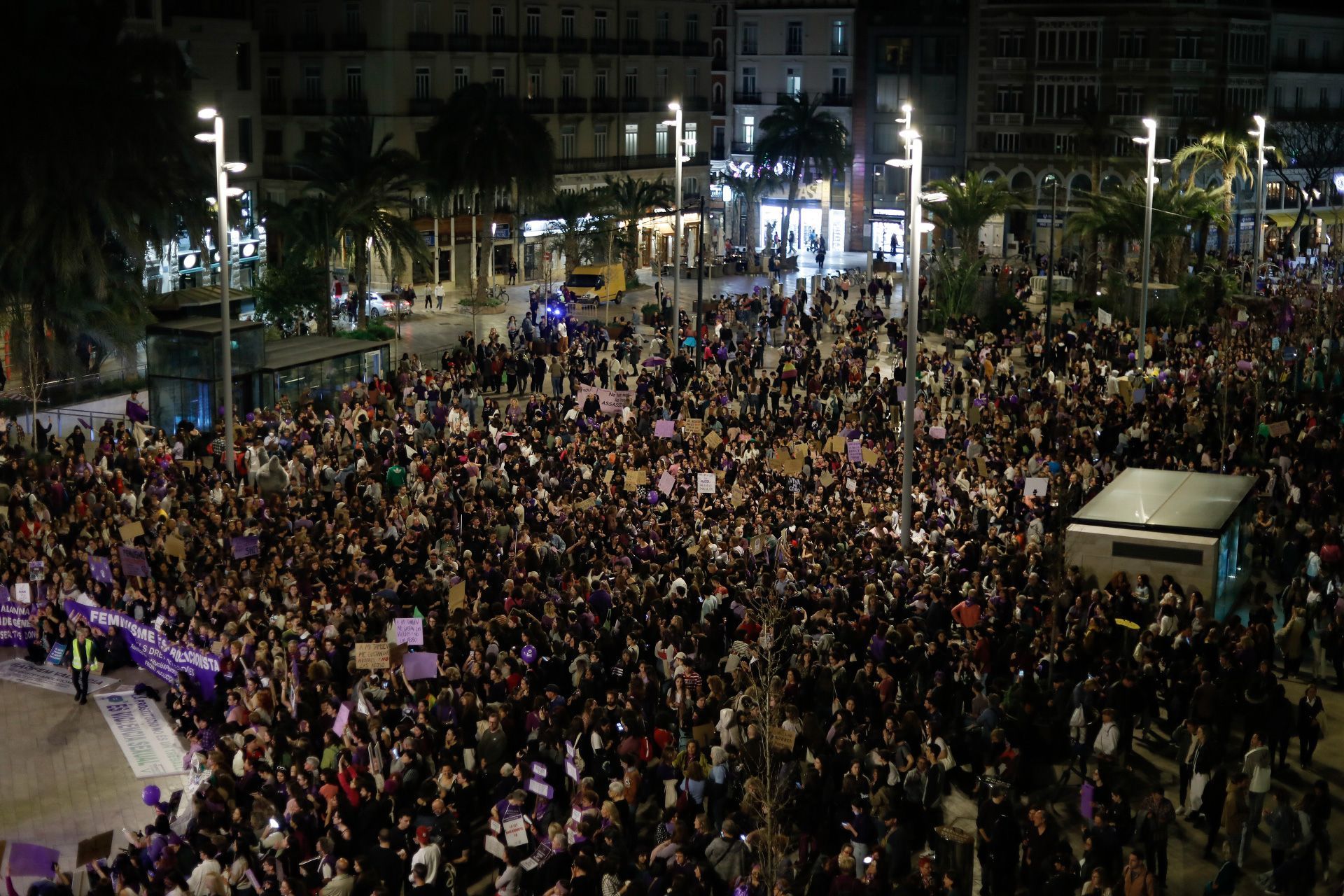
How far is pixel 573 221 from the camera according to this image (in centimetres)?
6462

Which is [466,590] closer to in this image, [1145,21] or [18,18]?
[18,18]

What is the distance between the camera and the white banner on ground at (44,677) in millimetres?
22516

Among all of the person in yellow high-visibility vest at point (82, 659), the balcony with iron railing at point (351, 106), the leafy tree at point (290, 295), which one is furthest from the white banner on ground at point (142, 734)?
the balcony with iron railing at point (351, 106)

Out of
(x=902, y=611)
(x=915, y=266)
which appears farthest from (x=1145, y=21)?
(x=902, y=611)

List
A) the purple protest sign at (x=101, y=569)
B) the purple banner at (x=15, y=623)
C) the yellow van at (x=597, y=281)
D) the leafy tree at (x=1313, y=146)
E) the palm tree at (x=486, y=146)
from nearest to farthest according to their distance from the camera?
the purple protest sign at (x=101, y=569)
the purple banner at (x=15, y=623)
the yellow van at (x=597, y=281)
the palm tree at (x=486, y=146)
the leafy tree at (x=1313, y=146)

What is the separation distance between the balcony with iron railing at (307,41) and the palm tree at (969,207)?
24.7 meters

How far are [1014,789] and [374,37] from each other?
52.6 meters

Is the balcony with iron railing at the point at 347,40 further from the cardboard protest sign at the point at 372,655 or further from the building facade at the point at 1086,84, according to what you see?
the cardboard protest sign at the point at 372,655

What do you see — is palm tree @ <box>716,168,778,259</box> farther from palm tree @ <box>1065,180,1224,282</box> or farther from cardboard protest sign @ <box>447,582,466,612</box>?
cardboard protest sign @ <box>447,582,466,612</box>

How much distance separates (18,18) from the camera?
3997cm

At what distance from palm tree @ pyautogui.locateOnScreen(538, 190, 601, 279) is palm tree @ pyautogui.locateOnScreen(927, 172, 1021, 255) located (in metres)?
13.8

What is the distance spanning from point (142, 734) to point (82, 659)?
1.55 meters

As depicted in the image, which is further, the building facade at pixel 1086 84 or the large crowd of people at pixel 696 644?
the building facade at pixel 1086 84

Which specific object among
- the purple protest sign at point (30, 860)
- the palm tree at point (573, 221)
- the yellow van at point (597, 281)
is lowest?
the purple protest sign at point (30, 860)
